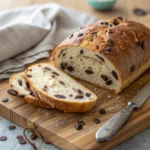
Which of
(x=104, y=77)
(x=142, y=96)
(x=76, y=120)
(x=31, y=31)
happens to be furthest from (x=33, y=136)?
(x=31, y=31)

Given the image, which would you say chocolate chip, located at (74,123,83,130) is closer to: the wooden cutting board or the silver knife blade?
the wooden cutting board

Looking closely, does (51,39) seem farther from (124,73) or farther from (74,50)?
(124,73)

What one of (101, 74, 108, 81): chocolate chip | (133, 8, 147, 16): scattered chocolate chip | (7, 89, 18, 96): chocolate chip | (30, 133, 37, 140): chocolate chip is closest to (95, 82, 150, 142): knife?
(101, 74, 108, 81): chocolate chip

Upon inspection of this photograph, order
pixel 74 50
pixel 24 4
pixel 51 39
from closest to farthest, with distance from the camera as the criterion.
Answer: pixel 74 50 → pixel 51 39 → pixel 24 4

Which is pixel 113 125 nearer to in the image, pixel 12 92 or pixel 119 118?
pixel 119 118

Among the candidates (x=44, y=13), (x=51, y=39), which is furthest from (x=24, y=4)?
(x=51, y=39)

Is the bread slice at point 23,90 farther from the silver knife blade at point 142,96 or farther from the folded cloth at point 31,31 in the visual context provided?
the silver knife blade at point 142,96
